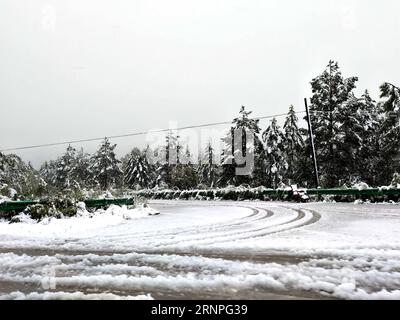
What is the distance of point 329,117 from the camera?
37.2m

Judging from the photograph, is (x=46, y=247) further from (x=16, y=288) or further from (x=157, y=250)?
(x=16, y=288)

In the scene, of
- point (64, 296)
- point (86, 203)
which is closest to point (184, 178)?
point (86, 203)

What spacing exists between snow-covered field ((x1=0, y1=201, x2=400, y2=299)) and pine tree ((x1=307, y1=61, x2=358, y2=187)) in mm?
28285

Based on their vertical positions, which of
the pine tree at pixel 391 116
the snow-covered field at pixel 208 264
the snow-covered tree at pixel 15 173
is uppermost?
the pine tree at pixel 391 116

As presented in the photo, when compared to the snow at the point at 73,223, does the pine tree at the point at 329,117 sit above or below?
above

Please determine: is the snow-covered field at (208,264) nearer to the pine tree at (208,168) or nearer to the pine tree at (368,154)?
the pine tree at (368,154)

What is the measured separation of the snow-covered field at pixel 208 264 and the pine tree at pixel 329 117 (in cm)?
2828

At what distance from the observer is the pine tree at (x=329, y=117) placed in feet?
120

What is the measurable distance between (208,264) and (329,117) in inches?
1359

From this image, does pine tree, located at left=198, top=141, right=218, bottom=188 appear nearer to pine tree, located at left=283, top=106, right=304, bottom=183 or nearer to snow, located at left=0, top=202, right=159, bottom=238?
pine tree, located at left=283, top=106, right=304, bottom=183

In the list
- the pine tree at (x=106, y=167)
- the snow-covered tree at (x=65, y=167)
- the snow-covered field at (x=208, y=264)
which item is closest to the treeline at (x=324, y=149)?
the snow-covered field at (x=208, y=264)

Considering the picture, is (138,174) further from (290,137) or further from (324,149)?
(324,149)

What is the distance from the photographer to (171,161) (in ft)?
250

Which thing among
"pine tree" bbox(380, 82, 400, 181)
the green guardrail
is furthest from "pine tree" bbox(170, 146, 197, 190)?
the green guardrail
